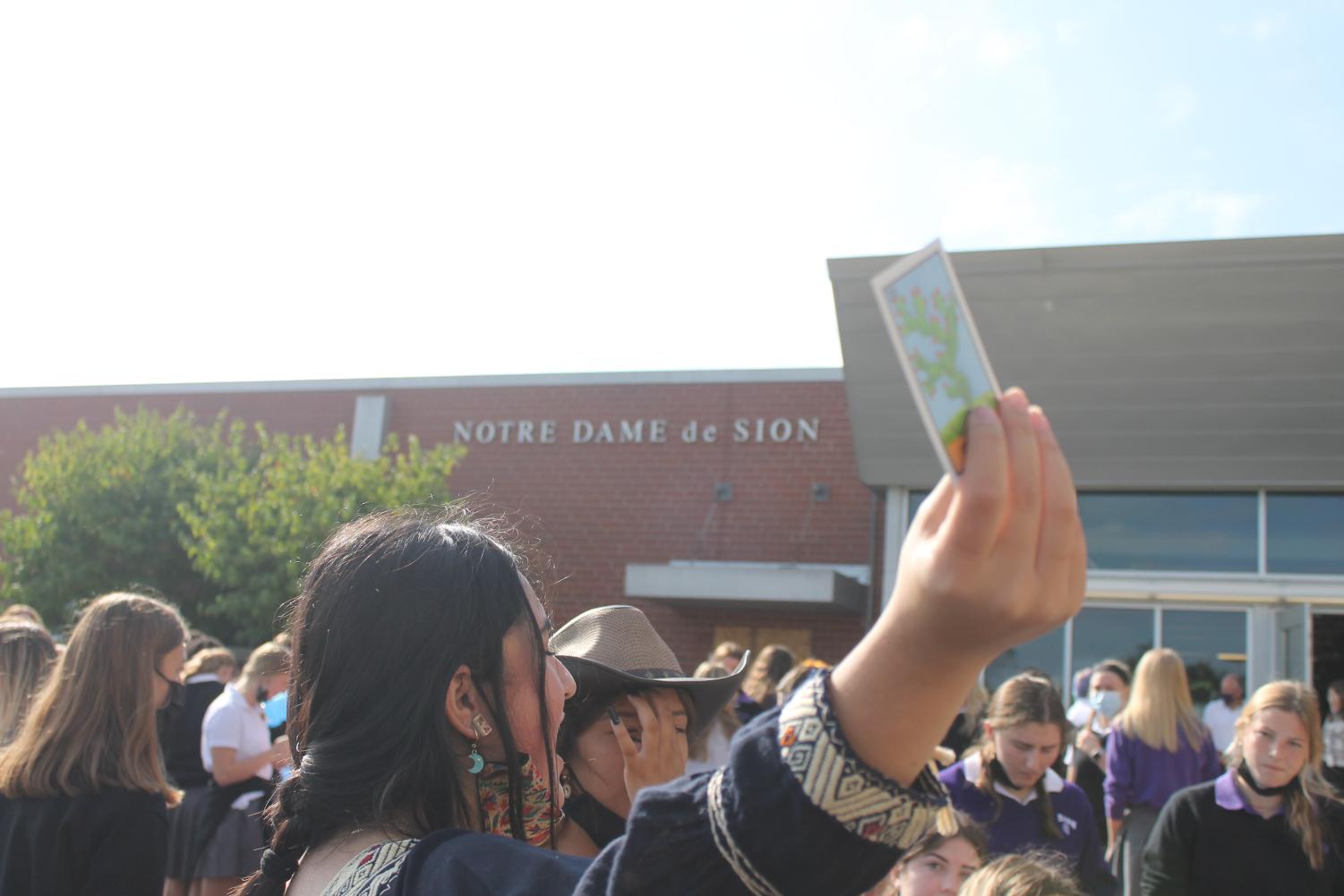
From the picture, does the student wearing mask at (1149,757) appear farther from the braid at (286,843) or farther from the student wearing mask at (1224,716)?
the braid at (286,843)

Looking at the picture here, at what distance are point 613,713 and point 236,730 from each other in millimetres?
3945

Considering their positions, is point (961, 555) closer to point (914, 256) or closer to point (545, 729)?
point (914, 256)

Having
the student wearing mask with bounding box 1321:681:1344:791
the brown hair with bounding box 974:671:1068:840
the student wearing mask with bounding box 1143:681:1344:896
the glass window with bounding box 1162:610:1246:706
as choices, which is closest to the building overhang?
the glass window with bounding box 1162:610:1246:706

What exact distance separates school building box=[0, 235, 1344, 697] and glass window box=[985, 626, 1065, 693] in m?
0.03

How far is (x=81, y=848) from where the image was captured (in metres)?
3.09

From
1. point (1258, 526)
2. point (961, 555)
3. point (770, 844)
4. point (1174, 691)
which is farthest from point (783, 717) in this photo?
point (1258, 526)

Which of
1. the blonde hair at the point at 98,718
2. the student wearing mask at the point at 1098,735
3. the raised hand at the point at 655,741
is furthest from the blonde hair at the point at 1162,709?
the blonde hair at the point at 98,718

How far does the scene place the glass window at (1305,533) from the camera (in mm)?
12234

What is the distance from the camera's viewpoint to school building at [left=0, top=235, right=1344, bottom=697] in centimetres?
1097

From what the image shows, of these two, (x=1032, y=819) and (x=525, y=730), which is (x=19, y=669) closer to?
(x=525, y=730)

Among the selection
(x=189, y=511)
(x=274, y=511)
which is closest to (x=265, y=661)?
(x=274, y=511)

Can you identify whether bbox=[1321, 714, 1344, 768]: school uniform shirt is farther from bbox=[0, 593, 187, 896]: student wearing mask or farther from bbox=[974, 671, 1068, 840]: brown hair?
bbox=[0, 593, 187, 896]: student wearing mask

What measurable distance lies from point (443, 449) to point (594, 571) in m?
2.65

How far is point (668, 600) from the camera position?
15.3 m
